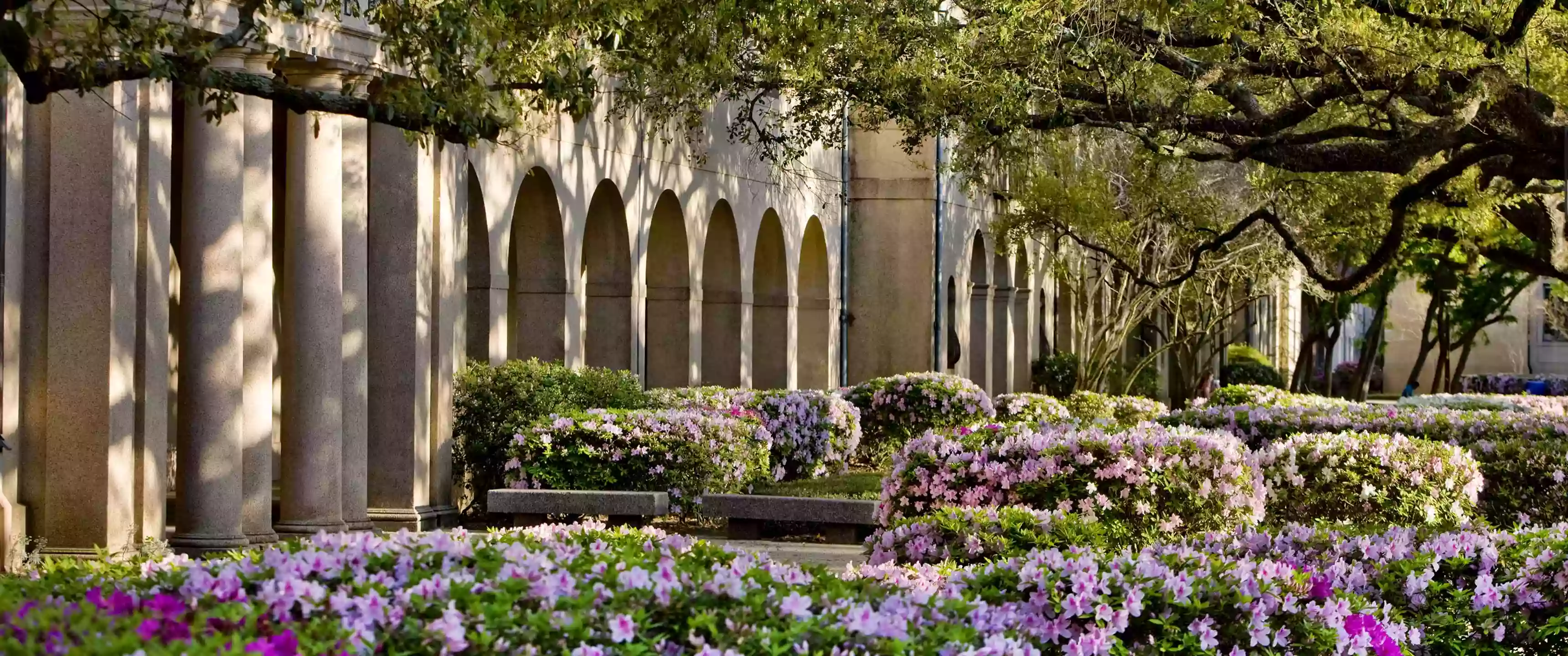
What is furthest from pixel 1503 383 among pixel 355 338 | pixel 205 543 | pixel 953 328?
pixel 205 543

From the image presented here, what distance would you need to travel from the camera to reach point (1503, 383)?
185ft

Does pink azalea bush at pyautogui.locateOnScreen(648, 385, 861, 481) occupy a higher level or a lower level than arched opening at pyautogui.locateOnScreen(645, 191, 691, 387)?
lower

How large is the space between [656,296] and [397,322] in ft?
26.8

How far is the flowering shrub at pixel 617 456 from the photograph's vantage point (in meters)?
14.4

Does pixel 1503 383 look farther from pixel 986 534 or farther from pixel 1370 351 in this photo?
pixel 986 534

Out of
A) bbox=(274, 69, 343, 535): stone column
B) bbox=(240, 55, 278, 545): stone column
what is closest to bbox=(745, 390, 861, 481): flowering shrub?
bbox=(274, 69, 343, 535): stone column

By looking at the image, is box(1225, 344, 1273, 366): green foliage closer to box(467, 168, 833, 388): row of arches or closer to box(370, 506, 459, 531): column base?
box(467, 168, 833, 388): row of arches

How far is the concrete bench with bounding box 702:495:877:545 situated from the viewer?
1390 cm

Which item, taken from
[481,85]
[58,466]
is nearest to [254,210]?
[58,466]

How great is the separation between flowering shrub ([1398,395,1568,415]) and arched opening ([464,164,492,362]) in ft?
33.5

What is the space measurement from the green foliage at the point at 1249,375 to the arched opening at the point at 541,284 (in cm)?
3107

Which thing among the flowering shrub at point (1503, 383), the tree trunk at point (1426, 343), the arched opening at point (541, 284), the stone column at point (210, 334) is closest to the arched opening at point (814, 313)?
the arched opening at point (541, 284)

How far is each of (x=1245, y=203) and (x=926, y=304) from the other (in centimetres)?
487

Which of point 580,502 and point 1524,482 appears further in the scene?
point 580,502
